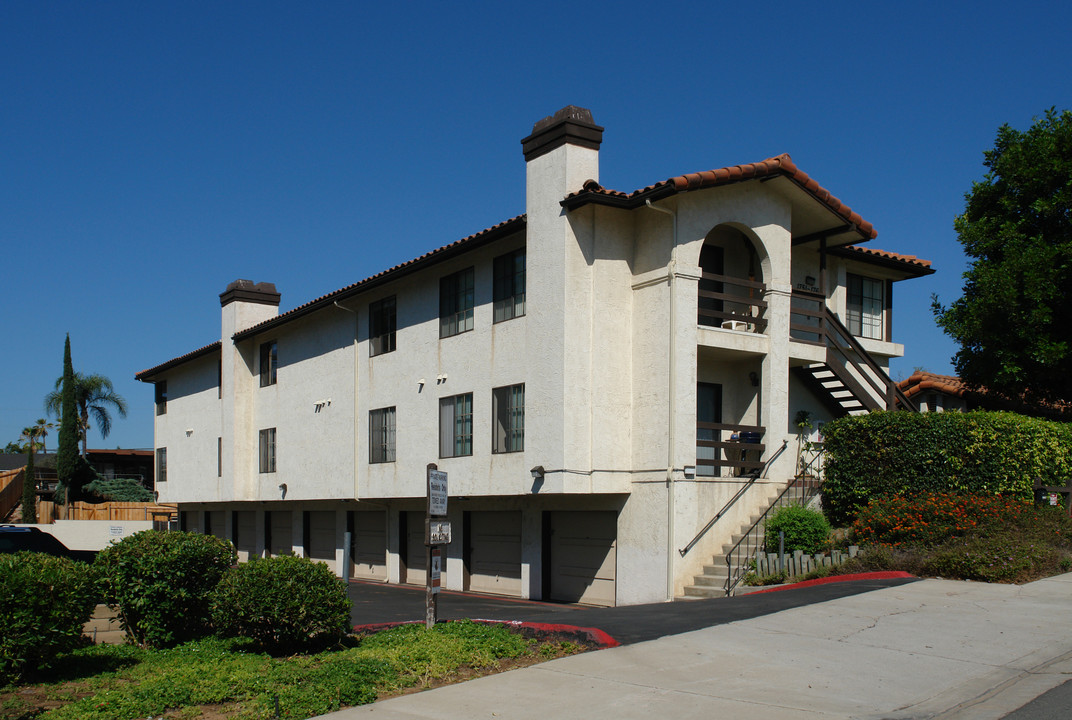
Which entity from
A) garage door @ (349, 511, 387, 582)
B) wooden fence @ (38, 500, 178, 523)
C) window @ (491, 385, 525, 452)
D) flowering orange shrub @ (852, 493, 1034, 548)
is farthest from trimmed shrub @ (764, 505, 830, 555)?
wooden fence @ (38, 500, 178, 523)

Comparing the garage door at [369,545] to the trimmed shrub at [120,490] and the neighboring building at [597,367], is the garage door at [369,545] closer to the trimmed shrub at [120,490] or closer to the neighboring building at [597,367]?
the neighboring building at [597,367]

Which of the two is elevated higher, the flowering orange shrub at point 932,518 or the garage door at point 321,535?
the flowering orange shrub at point 932,518

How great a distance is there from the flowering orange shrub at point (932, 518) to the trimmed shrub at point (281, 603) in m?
9.92

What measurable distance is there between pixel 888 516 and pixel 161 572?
11752mm

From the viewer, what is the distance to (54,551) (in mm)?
17094

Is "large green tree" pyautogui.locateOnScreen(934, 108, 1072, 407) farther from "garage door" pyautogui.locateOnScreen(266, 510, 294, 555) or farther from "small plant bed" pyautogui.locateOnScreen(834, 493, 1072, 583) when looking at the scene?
"garage door" pyautogui.locateOnScreen(266, 510, 294, 555)

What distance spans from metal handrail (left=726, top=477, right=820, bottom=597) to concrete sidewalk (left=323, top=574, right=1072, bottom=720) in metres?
3.90

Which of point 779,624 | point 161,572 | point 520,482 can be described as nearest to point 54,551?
point 161,572

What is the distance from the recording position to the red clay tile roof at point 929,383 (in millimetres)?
26250

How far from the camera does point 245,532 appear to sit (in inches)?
1367

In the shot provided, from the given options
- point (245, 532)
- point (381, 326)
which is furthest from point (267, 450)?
point (381, 326)

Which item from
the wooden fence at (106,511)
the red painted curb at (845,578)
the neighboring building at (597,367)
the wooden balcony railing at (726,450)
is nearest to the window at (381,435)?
the neighboring building at (597,367)

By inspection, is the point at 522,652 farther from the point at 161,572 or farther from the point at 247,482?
the point at 247,482

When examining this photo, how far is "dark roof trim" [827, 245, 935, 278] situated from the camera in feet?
74.4
